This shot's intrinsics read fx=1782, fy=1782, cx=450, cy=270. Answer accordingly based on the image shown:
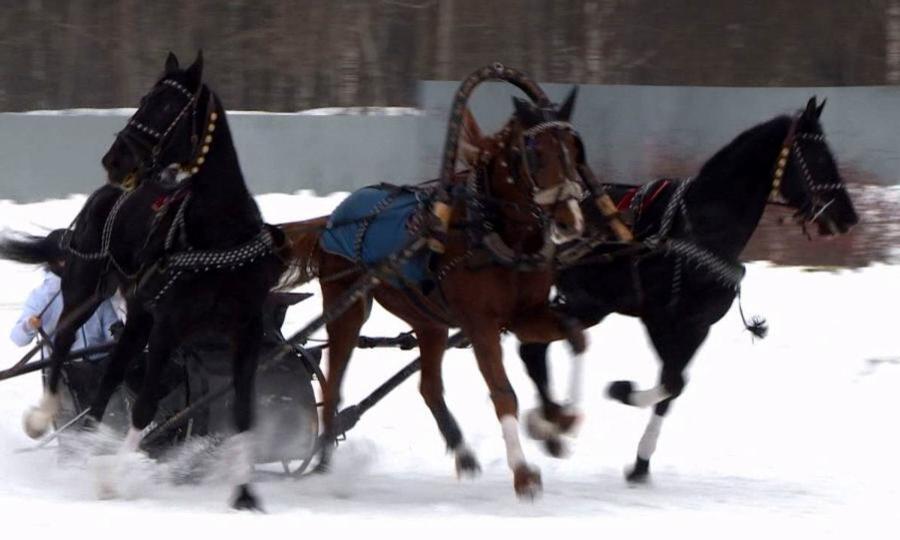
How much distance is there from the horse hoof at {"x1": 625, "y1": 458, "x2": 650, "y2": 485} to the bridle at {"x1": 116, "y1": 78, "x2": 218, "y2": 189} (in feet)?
8.83

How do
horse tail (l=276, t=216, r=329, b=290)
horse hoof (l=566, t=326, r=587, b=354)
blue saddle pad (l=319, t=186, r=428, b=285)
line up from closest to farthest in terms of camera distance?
horse hoof (l=566, t=326, r=587, b=354) → blue saddle pad (l=319, t=186, r=428, b=285) → horse tail (l=276, t=216, r=329, b=290)

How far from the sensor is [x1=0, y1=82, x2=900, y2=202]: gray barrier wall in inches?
655

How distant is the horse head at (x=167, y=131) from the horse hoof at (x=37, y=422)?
172cm

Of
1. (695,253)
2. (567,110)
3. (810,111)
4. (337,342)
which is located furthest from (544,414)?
(810,111)

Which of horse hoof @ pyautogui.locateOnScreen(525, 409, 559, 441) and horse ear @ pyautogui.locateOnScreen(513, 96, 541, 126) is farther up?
horse ear @ pyautogui.locateOnScreen(513, 96, 541, 126)

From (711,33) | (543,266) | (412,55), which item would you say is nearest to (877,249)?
(543,266)

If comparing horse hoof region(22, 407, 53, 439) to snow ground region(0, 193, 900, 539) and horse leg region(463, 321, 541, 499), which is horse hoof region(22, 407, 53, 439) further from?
horse leg region(463, 321, 541, 499)

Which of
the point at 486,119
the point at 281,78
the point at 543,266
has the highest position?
the point at 543,266

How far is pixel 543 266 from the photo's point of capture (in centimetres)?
791

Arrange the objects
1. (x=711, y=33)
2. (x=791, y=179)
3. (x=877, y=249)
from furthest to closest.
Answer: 1. (x=711, y=33)
2. (x=877, y=249)
3. (x=791, y=179)

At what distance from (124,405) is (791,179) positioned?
3.35 metres

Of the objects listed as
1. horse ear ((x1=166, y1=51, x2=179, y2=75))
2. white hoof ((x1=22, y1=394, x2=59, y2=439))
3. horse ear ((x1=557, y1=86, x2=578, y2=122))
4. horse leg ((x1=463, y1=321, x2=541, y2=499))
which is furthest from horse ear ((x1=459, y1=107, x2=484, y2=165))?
white hoof ((x1=22, y1=394, x2=59, y2=439))

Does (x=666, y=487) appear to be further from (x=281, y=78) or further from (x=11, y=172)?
(x=281, y=78)

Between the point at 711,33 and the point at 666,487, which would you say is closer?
the point at 666,487
